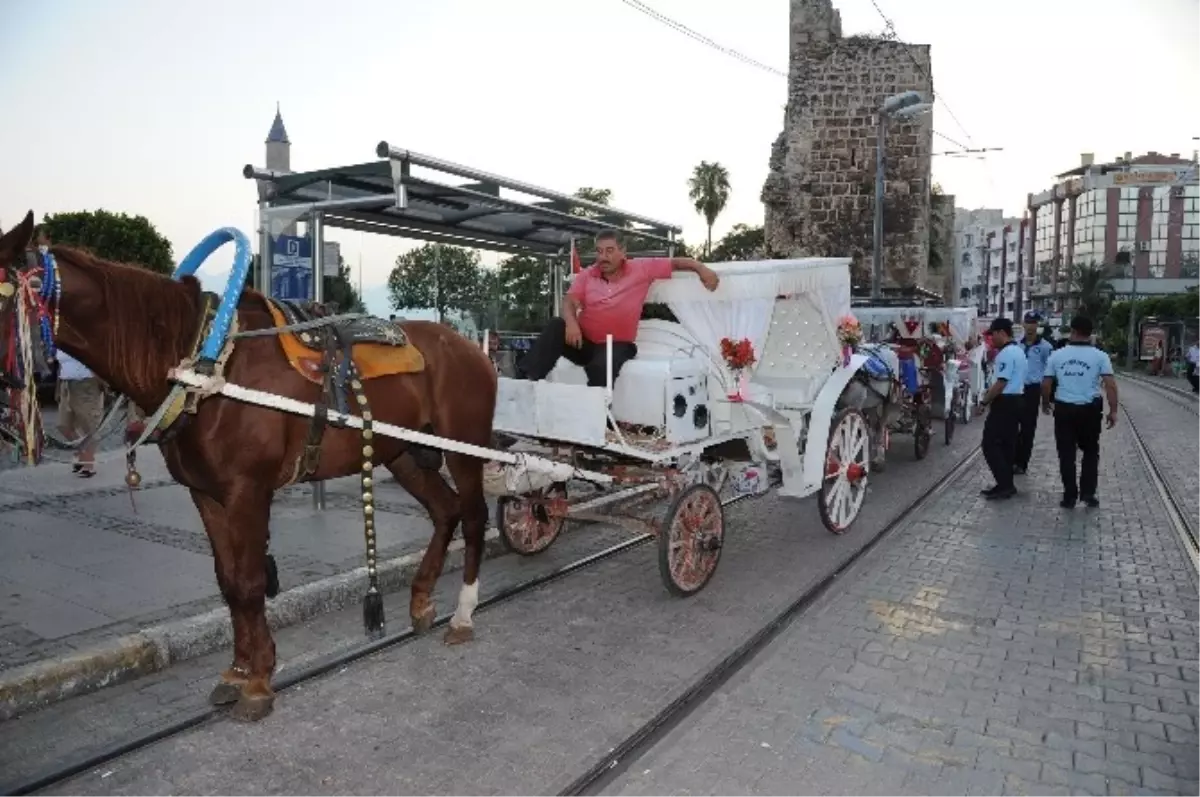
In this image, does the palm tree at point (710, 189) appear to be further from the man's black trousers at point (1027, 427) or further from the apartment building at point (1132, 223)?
the man's black trousers at point (1027, 427)

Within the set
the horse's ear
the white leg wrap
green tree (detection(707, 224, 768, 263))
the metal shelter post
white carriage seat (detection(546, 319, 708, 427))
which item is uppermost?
green tree (detection(707, 224, 768, 263))

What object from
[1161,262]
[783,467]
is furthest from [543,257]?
[1161,262]

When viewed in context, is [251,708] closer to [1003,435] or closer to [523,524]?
[523,524]

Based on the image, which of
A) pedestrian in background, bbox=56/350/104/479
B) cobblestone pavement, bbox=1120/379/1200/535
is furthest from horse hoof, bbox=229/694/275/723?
cobblestone pavement, bbox=1120/379/1200/535

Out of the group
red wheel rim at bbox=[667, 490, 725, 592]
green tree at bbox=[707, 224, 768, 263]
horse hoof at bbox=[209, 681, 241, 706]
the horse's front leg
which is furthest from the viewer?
green tree at bbox=[707, 224, 768, 263]

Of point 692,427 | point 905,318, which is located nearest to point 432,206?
point 692,427

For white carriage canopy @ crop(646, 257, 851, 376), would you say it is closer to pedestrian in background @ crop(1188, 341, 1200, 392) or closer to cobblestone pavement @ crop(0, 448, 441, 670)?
cobblestone pavement @ crop(0, 448, 441, 670)

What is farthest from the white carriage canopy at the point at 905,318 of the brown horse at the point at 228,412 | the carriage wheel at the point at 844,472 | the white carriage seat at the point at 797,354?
the brown horse at the point at 228,412

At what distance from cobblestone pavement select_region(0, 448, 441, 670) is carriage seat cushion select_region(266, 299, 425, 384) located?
1839 mm

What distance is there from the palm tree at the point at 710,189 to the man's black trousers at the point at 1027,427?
2105 inches

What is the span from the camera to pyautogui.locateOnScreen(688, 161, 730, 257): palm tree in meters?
63.6

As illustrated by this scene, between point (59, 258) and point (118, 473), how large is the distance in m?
6.41

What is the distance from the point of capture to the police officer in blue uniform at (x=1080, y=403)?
8805mm

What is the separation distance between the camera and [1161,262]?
3457 inches
